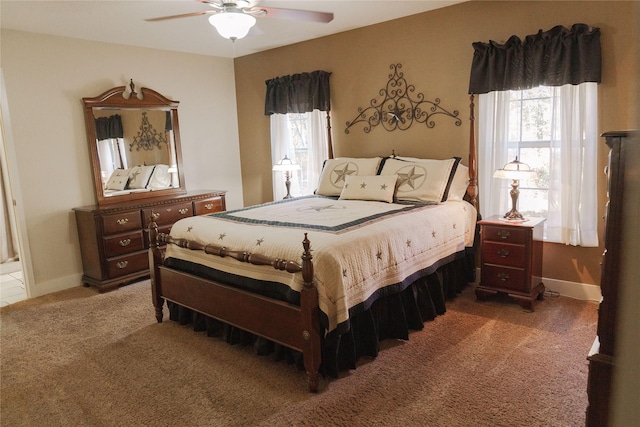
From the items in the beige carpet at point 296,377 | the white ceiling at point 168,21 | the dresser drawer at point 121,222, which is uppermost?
the white ceiling at point 168,21

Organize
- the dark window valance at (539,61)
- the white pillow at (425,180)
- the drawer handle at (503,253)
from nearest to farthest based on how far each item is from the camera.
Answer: the dark window valance at (539,61), the drawer handle at (503,253), the white pillow at (425,180)

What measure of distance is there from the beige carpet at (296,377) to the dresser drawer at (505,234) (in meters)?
0.52

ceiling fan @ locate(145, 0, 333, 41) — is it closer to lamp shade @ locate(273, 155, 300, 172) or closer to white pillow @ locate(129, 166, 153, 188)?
lamp shade @ locate(273, 155, 300, 172)

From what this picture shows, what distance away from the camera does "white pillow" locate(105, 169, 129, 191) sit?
14.4ft

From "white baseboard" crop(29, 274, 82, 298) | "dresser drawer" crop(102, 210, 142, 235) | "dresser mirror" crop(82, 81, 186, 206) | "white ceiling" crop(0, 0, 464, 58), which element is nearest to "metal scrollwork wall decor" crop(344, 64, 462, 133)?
"white ceiling" crop(0, 0, 464, 58)

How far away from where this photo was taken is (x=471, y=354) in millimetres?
2578

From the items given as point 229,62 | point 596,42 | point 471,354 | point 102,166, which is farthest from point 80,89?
point 596,42

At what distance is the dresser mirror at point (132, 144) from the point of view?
4.29m

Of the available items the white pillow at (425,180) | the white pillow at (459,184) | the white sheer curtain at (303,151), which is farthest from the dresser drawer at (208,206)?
the white pillow at (459,184)

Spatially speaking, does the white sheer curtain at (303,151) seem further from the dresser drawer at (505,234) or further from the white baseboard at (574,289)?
the white baseboard at (574,289)

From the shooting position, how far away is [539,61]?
127 inches

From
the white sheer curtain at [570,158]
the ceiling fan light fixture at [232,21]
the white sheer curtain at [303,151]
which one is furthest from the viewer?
the white sheer curtain at [303,151]

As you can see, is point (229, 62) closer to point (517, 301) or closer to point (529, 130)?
point (529, 130)

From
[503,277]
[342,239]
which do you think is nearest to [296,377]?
[342,239]
